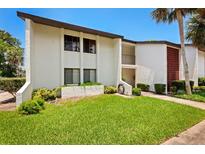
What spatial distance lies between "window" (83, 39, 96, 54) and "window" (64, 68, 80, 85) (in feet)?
6.44

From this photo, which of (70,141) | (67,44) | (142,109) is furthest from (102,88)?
(70,141)

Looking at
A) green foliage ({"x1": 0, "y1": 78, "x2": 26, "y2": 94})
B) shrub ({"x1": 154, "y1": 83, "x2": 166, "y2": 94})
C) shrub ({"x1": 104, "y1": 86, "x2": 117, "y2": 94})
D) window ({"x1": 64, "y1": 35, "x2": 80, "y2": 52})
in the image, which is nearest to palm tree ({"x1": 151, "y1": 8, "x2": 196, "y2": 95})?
shrub ({"x1": 154, "y1": 83, "x2": 166, "y2": 94})

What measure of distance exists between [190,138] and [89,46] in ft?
39.4

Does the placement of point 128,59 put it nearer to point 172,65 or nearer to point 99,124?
point 172,65

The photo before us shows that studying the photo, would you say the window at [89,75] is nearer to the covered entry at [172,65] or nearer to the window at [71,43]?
the window at [71,43]

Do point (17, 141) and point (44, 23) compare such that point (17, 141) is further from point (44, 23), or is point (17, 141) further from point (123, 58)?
point (123, 58)

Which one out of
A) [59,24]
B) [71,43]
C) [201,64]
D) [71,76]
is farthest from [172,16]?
[201,64]

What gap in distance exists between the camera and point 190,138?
7.56 m

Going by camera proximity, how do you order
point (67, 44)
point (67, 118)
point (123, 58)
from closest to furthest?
point (67, 118)
point (67, 44)
point (123, 58)

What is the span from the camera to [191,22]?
64.2 feet

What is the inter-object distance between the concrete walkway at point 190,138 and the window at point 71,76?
9.86m

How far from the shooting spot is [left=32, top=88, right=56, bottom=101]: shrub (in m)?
13.5
